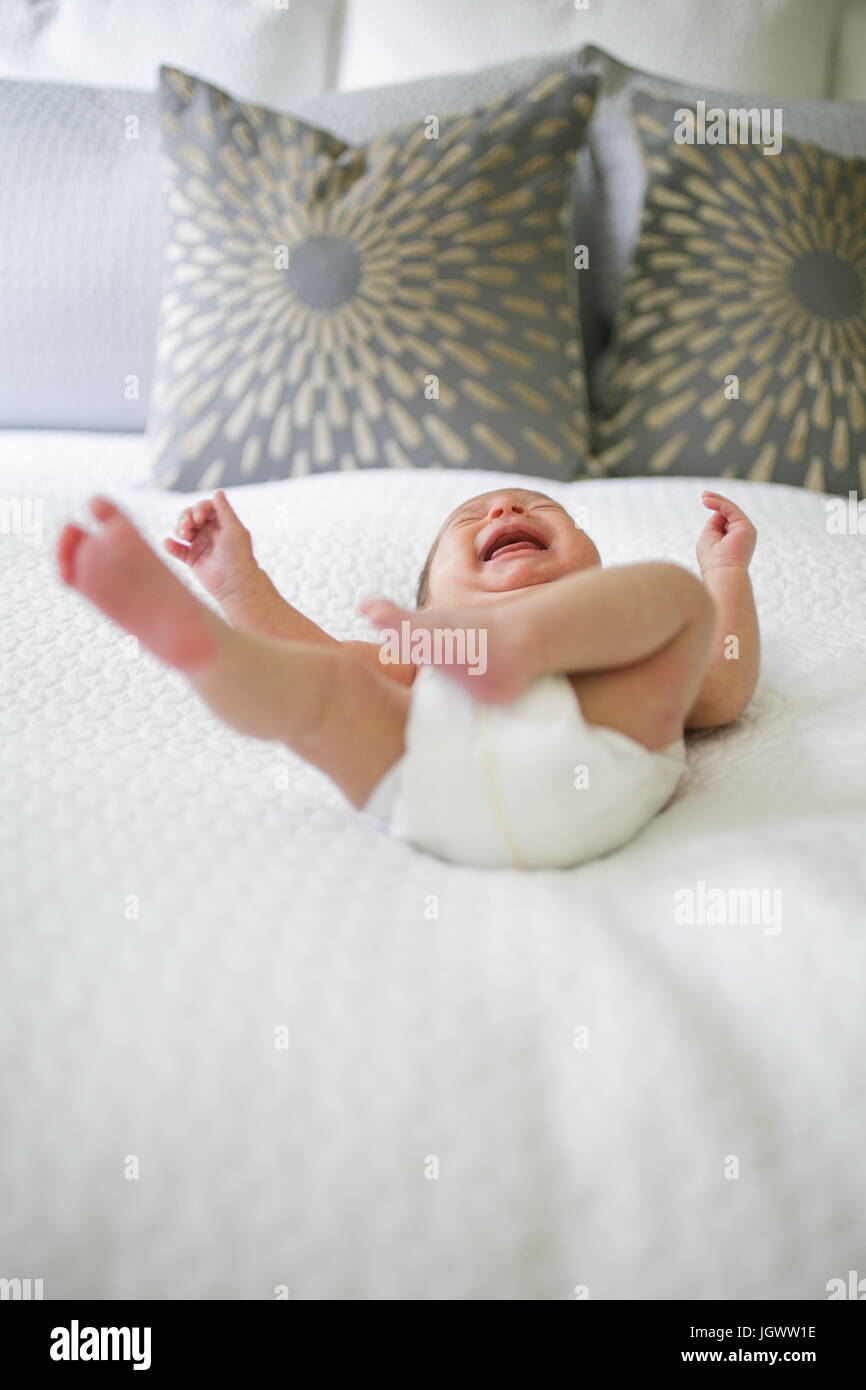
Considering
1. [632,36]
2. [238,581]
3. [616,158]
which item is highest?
[632,36]

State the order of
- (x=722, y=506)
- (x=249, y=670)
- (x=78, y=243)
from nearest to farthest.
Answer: (x=249, y=670), (x=722, y=506), (x=78, y=243)

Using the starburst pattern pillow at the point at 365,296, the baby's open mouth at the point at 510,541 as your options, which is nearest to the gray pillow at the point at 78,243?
the starburst pattern pillow at the point at 365,296

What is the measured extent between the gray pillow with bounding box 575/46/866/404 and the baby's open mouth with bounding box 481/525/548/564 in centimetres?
73

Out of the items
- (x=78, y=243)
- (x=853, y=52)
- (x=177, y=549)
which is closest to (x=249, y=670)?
(x=177, y=549)

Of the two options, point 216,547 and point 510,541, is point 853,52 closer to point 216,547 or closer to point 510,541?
point 510,541

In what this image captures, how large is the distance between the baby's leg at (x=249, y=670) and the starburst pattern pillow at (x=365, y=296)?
0.75 meters

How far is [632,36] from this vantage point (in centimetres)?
184

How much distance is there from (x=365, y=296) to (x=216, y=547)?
623mm

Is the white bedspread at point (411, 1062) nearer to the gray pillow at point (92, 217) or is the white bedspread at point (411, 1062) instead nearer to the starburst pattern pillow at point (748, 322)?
the starburst pattern pillow at point (748, 322)

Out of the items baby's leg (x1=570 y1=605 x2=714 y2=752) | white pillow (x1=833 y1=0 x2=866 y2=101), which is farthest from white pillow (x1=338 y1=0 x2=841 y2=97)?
baby's leg (x1=570 y1=605 x2=714 y2=752)

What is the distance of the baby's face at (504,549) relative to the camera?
2.73ft

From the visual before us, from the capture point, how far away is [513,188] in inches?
55.5
